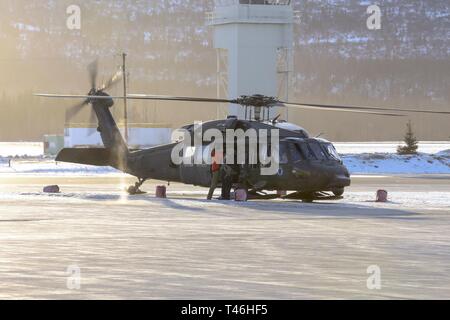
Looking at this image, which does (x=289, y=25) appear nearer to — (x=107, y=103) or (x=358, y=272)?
(x=107, y=103)

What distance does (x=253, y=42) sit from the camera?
78.5 m

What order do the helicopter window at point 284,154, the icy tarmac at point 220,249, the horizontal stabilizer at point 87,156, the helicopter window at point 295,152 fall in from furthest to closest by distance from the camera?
the horizontal stabilizer at point 87,156 → the helicopter window at point 284,154 → the helicopter window at point 295,152 → the icy tarmac at point 220,249

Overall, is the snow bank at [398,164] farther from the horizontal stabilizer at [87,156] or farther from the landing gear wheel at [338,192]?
the landing gear wheel at [338,192]

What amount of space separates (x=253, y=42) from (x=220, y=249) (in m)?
60.5

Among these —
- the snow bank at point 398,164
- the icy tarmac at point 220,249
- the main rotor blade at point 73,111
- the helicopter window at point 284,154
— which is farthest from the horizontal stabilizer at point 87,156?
the snow bank at point 398,164

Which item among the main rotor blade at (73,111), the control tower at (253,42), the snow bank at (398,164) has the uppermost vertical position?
the control tower at (253,42)

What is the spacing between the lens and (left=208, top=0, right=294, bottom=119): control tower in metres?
77.6

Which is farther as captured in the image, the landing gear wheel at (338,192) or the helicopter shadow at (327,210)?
the landing gear wheel at (338,192)

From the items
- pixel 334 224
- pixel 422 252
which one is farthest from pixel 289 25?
pixel 422 252

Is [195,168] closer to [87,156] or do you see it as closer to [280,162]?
[280,162]

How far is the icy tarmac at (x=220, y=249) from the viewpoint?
46.6 feet

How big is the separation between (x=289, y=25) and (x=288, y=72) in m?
3.84

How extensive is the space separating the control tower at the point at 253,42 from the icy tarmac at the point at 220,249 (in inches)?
1844

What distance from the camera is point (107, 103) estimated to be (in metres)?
38.4
